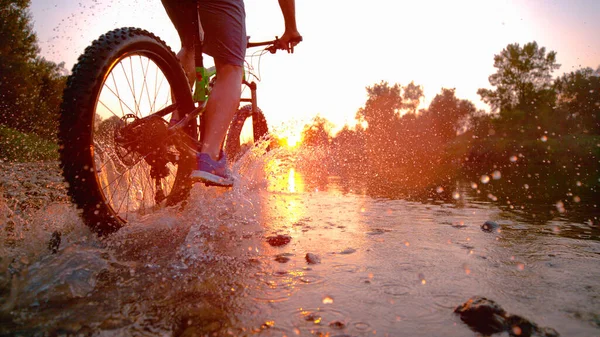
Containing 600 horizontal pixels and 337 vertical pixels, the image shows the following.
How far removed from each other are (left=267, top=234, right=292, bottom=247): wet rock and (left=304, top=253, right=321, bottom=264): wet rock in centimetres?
38

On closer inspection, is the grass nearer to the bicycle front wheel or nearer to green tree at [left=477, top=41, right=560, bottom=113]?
the bicycle front wheel

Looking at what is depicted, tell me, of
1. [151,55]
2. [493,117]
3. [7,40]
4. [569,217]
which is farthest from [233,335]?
[493,117]

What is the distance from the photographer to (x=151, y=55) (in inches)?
108

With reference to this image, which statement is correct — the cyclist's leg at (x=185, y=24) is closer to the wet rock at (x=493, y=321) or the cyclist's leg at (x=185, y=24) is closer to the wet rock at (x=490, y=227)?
the wet rock at (x=493, y=321)

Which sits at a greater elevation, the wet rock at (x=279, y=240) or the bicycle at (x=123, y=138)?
the bicycle at (x=123, y=138)

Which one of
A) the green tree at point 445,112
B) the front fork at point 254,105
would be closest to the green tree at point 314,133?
the front fork at point 254,105

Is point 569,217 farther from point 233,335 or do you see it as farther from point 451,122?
point 451,122

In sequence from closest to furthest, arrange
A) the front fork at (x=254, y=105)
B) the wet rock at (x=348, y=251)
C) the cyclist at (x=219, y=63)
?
the wet rock at (x=348, y=251)
the cyclist at (x=219, y=63)
the front fork at (x=254, y=105)

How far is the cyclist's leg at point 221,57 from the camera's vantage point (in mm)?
2852

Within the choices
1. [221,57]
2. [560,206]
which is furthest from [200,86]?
[560,206]

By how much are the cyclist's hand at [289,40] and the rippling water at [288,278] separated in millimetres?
1842

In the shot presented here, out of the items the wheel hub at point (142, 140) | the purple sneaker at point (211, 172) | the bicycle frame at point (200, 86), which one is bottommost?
the purple sneaker at point (211, 172)

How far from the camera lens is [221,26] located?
287 cm

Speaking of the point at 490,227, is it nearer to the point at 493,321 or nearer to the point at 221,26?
the point at 493,321
